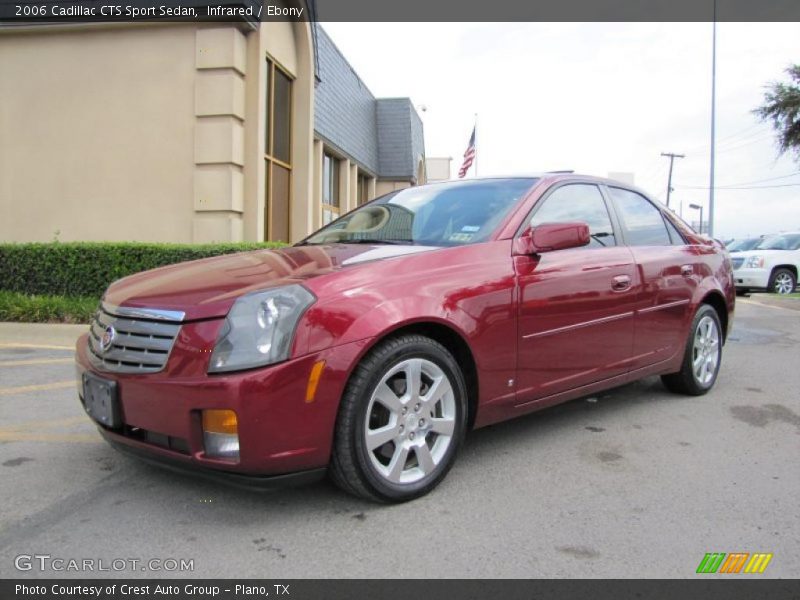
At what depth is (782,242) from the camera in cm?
1555

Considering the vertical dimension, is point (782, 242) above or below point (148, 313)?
above

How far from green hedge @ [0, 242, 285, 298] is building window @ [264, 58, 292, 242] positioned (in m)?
2.97

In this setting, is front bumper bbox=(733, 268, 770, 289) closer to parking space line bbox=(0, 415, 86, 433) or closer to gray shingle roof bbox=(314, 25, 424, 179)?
gray shingle roof bbox=(314, 25, 424, 179)

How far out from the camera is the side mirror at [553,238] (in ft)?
10.8

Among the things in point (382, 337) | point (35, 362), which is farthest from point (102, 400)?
point (35, 362)

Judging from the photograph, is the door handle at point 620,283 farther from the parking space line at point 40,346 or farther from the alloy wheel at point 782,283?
the alloy wheel at point 782,283

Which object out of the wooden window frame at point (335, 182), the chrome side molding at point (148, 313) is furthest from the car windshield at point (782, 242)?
the chrome side molding at point (148, 313)

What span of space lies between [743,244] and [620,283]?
55.3 ft

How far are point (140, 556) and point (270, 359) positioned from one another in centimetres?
89

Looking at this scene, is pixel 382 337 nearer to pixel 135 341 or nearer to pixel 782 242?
pixel 135 341

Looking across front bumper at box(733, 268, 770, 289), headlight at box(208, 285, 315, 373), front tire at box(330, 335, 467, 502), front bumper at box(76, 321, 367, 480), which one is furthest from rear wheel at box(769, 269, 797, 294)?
headlight at box(208, 285, 315, 373)

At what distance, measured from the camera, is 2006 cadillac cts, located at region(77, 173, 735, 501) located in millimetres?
2445

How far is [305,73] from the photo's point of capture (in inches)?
489

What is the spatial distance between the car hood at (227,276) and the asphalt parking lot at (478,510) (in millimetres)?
901
